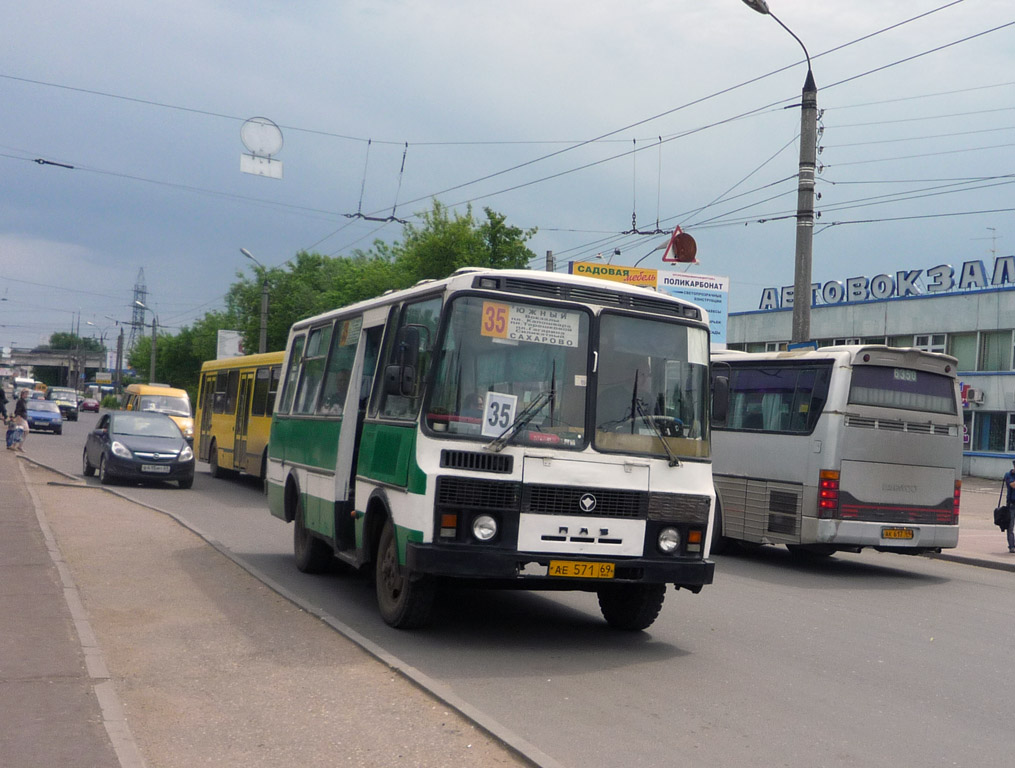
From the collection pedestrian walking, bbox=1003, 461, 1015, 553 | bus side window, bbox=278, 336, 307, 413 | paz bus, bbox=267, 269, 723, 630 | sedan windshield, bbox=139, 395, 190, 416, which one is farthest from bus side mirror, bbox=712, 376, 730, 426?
sedan windshield, bbox=139, 395, 190, 416

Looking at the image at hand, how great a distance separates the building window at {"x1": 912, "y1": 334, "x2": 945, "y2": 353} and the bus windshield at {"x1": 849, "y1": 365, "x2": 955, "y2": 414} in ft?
118

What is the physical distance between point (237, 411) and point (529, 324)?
17904mm

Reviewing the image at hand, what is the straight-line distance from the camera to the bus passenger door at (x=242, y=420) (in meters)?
24.4

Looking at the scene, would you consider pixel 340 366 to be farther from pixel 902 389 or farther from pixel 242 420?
pixel 242 420

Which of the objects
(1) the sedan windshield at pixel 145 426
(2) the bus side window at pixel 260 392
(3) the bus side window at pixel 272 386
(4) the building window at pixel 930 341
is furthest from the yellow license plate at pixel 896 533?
(4) the building window at pixel 930 341

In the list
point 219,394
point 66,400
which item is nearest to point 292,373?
point 219,394

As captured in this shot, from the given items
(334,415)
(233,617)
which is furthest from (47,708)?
(334,415)

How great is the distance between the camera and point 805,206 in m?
19.8

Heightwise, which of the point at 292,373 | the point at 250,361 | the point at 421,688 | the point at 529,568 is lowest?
the point at 421,688

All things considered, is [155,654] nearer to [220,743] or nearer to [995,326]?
[220,743]

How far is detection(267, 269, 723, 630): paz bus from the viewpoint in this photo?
809 centimetres

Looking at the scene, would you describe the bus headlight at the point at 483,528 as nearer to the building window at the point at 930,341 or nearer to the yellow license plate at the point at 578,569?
the yellow license plate at the point at 578,569

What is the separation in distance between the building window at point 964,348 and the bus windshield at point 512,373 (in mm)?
43658

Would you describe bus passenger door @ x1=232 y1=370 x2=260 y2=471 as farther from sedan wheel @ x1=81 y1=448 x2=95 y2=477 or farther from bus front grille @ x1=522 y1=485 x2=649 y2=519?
bus front grille @ x1=522 y1=485 x2=649 y2=519
